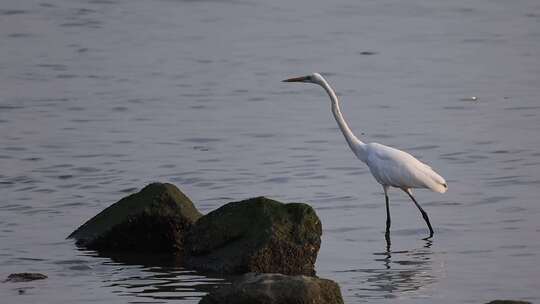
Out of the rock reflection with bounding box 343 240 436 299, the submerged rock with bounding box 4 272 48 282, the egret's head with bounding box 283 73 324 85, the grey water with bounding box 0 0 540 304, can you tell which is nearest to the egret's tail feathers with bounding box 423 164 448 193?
the grey water with bounding box 0 0 540 304

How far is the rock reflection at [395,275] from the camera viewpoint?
32.3 ft

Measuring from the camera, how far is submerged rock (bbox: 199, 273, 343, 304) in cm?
830

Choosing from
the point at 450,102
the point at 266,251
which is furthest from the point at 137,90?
the point at 266,251

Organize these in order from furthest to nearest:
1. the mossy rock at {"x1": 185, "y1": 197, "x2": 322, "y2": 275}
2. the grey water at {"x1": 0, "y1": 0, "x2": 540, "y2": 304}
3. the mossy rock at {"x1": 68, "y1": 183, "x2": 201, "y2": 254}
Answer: the mossy rock at {"x1": 68, "y1": 183, "x2": 201, "y2": 254} < the grey water at {"x1": 0, "y1": 0, "x2": 540, "y2": 304} < the mossy rock at {"x1": 185, "y1": 197, "x2": 322, "y2": 275}

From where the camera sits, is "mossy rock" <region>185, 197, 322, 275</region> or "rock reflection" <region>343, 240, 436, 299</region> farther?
"mossy rock" <region>185, 197, 322, 275</region>

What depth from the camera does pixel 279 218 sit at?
33.0ft

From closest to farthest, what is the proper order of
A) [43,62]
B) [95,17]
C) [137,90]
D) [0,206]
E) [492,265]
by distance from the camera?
1. [492,265]
2. [0,206]
3. [137,90]
4. [43,62]
5. [95,17]

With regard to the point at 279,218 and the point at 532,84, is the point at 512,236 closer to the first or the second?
the point at 279,218

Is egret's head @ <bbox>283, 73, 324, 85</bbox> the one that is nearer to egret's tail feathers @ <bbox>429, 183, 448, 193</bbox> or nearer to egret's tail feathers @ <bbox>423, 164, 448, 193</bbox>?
egret's tail feathers @ <bbox>423, 164, 448, 193</bbox>

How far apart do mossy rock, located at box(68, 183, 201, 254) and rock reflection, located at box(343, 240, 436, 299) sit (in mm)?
1575

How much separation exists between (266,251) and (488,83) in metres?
11.9

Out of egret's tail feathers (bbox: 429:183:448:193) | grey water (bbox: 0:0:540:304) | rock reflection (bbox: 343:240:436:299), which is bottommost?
grey water (bbox: 0:0:540:304)

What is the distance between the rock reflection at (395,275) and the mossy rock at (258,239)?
0.51 meters

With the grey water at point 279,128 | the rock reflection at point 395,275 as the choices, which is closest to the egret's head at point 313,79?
the grey water at point 279,128
